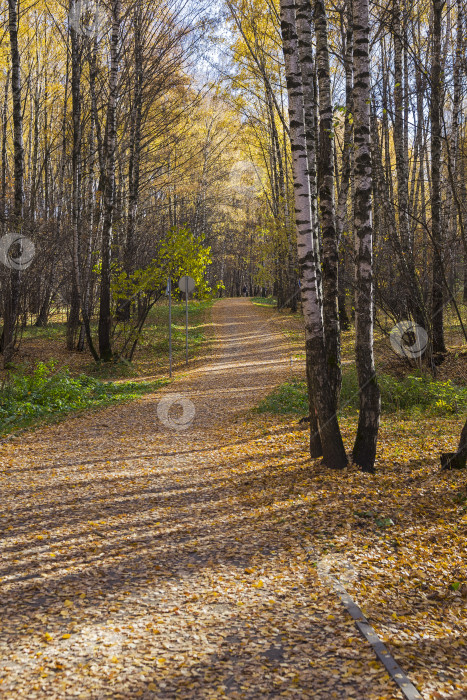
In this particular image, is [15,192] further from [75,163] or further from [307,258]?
[307,258]

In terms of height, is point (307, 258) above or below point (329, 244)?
below

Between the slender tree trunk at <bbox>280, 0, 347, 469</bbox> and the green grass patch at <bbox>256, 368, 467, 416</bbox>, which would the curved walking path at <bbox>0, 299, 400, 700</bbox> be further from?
the green grass patch at <bbox>256, 368, 467, 416</bbox>

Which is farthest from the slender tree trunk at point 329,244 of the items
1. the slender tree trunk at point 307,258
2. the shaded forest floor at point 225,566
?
the shaded forest floor at point 225,566

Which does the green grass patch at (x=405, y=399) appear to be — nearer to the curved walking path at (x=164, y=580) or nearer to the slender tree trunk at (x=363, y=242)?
the curved walking path at (x=164, y=580)

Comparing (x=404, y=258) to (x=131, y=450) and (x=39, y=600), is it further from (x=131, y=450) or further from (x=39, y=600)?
(x=39, y=600)

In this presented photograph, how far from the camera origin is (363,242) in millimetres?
6180

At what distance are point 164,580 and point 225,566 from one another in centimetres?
52

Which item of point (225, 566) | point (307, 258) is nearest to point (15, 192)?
point (307, 258)

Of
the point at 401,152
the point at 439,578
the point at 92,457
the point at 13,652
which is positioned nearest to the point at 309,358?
the point at 439,578

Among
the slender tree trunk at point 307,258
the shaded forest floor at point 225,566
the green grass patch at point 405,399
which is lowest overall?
the shaded forest floor at point 225,566

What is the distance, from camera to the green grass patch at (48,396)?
9.89 m

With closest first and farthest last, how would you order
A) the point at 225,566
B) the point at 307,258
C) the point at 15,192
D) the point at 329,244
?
the point at 225,566 → the point at 307,258 → the point at 329,244 → the point at 15,192

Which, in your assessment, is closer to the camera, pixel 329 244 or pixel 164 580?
pixel 164 580

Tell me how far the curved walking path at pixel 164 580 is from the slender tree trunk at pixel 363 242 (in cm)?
95
